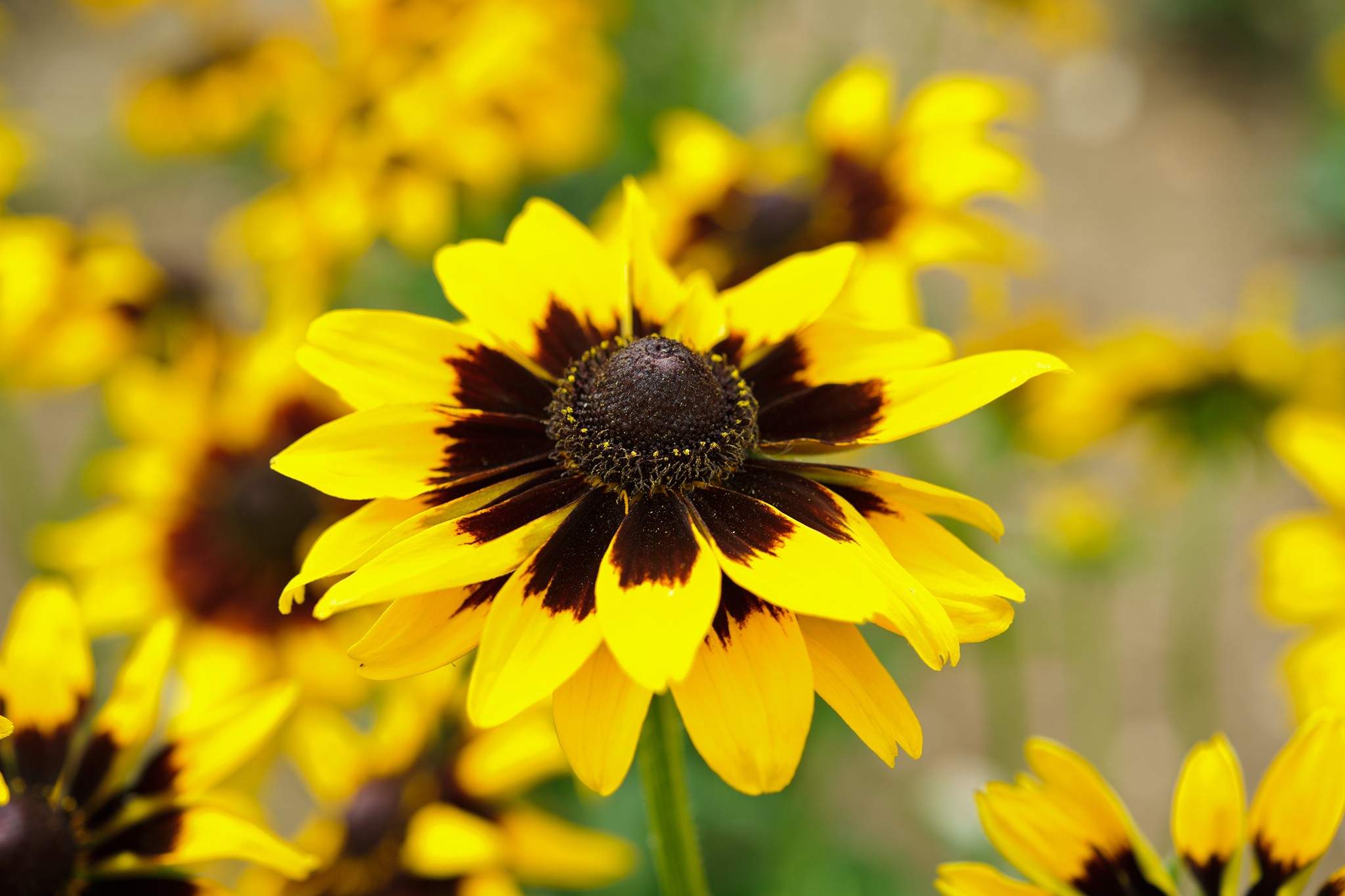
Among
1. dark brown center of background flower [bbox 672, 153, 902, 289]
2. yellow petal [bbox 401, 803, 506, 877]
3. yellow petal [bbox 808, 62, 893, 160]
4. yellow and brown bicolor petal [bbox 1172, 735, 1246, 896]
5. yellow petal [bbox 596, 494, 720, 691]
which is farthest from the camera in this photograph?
yellow petal [bbox 808, 62, 893, 160]

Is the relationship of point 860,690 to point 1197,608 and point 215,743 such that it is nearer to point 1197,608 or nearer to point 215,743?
point 215,743

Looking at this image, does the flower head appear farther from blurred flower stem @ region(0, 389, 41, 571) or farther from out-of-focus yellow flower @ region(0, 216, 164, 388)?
blurred flower stem @ region(0, 389, 41, 571)

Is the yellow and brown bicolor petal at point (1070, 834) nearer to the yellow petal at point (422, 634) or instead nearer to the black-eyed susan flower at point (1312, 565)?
the yellow petal at point (422, 634)

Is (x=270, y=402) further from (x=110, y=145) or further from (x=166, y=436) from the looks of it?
(x=110, y=145)

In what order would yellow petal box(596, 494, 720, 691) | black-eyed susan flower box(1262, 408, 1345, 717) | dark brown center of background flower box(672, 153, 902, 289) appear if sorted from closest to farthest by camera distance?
1. yellow petal box(596, 494, 720, 691)
2. black-eyed susan flower box(1262, 408, 1345, 717)
3. dark brown center of background flower box(672, 153, 902, 289)

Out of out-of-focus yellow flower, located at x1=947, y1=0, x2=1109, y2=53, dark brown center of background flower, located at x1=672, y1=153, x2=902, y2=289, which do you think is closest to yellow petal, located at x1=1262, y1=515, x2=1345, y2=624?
dark brown center of background flower, located at x1=672, y1=153, x2=902, y2=289

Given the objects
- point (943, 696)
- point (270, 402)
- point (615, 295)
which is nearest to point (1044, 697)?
point (943, 696)
